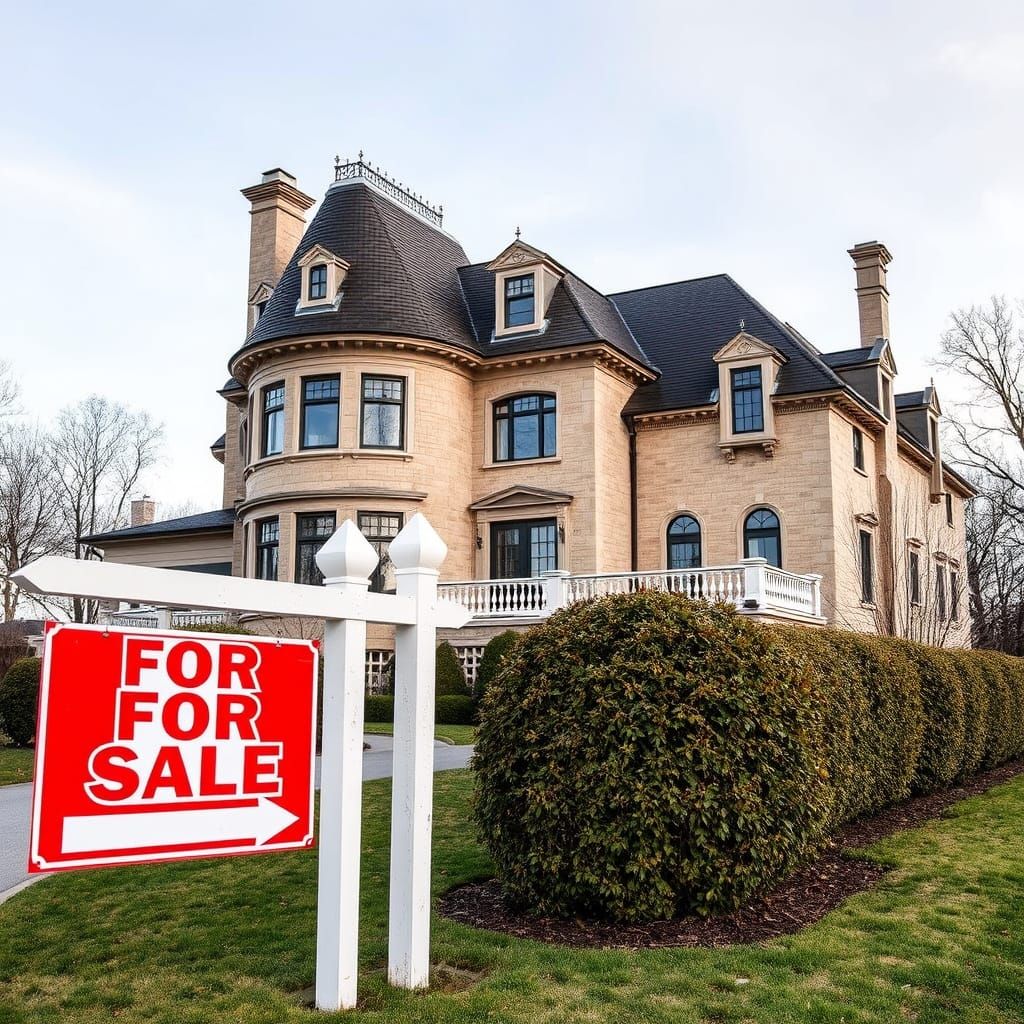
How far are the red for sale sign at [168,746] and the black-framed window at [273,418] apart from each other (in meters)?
21.1

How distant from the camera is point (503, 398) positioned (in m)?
25.6

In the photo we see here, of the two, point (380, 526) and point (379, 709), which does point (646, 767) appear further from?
point (380, 526)

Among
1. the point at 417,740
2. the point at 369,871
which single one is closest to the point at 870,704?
the point at 369,871

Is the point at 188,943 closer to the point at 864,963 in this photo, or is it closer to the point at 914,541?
the point at 864,963

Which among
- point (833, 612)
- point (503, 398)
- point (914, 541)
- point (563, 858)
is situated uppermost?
point (503, 398)

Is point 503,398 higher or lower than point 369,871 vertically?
higher

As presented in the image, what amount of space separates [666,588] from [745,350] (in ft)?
21.7

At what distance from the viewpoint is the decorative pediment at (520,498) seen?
24.4m

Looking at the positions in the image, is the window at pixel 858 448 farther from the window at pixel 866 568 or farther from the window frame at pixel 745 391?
the window frame at pixel 745 391

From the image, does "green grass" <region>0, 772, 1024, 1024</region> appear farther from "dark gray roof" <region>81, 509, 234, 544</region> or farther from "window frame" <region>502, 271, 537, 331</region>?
"dark gray roof" <region>81, 509, 234, 544</region>

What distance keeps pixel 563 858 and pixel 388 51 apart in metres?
9.99

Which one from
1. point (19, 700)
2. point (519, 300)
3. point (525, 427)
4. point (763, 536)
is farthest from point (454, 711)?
point (519, 300)

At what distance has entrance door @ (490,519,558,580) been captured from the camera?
24.7m

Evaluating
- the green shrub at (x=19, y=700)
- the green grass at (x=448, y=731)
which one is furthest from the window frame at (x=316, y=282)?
the green shrub at (x=19, y=700)
